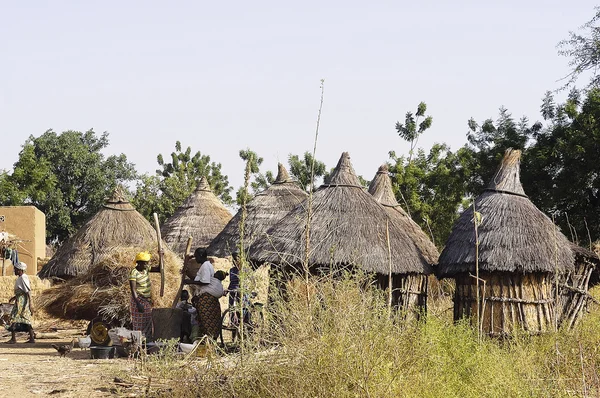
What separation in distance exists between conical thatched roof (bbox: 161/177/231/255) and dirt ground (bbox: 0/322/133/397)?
27.5 ft

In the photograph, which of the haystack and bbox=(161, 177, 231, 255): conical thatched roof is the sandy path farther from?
bbox=(161, 177, 231, 255): conical thatched roof

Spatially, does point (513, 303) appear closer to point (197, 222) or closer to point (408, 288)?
point (408, 288)

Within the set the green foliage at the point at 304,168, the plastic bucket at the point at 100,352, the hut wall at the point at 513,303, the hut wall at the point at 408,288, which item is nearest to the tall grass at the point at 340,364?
the plastic bucket at the point at 100,352

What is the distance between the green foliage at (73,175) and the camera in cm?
2942

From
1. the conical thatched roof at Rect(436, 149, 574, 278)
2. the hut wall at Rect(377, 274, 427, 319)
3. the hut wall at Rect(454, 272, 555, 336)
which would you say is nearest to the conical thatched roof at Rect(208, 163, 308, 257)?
the hut wall at Rect(377, 274, 427, 319)

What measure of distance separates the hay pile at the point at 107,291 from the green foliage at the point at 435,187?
30.6 feet

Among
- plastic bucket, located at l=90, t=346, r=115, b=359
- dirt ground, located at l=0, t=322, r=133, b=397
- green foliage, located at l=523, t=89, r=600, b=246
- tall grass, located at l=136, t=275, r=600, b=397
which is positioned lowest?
dirt ground, located at l=0, t=322, r=133, b=397

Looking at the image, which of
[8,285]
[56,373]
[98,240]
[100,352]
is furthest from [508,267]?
[8,285]

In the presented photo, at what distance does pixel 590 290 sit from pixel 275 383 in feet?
30.9

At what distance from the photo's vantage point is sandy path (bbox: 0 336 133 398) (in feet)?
23.2

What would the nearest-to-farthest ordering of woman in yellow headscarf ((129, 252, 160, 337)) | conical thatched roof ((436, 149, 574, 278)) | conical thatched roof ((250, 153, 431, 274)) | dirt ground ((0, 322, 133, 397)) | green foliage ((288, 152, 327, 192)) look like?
dirt ground ((0, 322, 133, 397)) → woman in yellow headscarf ((129, 252, 160, 337)) → conical thatched roof ((436, 149, 574, 278)) → conical thatched roof ((250, 153, 431, 274)) → green foliage ((288, 152, 327, 192))

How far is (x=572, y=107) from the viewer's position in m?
17.5

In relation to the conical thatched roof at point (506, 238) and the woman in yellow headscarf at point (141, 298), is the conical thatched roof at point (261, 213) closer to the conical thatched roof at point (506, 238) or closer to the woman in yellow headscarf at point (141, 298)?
the conical thatched roof at point (506, 238)

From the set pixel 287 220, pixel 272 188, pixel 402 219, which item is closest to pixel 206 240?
pixel 272 188
